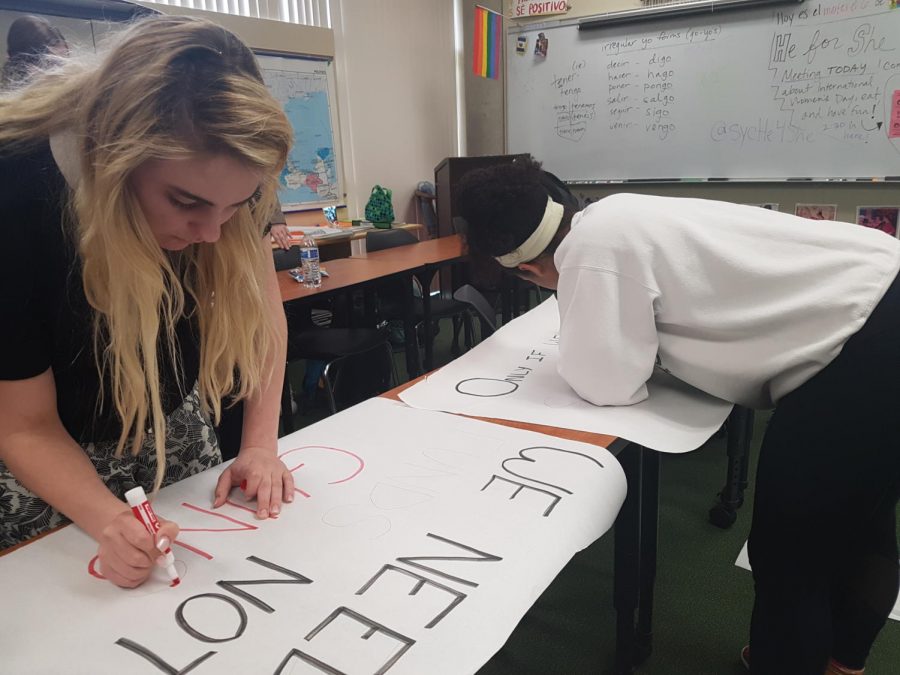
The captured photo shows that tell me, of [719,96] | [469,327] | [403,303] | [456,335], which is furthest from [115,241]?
[719,96]

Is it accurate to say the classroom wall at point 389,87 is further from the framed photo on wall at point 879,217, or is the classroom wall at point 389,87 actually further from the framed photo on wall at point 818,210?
the framed photo on wall at point 879,217

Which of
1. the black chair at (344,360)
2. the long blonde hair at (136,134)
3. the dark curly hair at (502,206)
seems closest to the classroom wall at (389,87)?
the black chair at (344,360)

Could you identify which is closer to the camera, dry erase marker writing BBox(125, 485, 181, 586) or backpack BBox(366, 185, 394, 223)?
dry erase marker writing BBox(125, 485, 181, 586)

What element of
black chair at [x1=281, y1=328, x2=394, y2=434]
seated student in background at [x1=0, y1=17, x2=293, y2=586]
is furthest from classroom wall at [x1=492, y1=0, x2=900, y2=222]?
seated student in background at [x1=0, y1=17, x2=293, y2=586]

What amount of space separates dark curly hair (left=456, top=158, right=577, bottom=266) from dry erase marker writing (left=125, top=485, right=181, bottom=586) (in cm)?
83

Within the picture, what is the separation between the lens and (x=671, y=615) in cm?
153

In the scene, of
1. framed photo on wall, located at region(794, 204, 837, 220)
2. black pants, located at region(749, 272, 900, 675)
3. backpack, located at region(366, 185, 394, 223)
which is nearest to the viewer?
black pants, located at region(749, 272, 900, 675)

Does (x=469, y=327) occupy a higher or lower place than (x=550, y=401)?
lower

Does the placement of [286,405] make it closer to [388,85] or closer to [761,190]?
[761,190]

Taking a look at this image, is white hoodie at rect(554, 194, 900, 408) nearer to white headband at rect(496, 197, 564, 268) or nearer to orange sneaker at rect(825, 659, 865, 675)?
white headband at rect(496, 197, 564, 268)

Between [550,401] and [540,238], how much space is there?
0.34 m

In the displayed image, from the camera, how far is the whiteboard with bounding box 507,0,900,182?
3379mm

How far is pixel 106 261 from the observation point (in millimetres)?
670

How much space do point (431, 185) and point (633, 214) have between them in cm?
434
